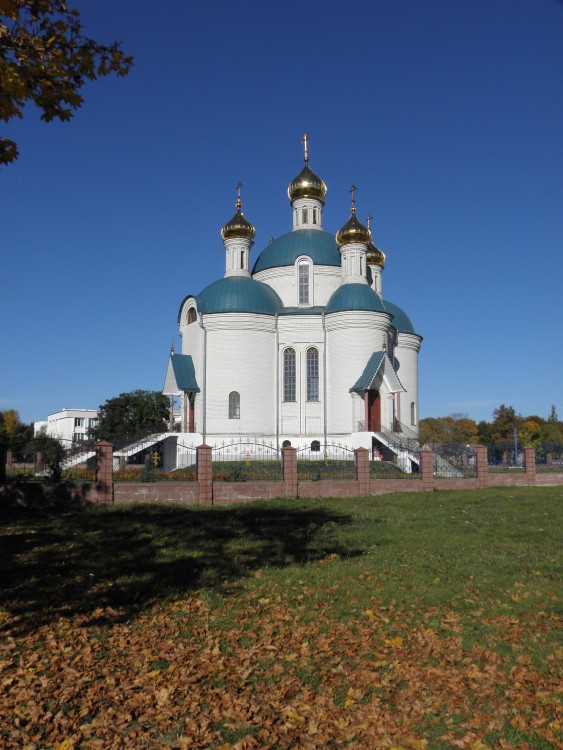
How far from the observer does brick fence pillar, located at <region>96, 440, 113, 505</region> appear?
14.1 m

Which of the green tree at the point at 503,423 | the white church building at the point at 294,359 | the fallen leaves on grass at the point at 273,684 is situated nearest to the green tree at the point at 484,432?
the green tree at the point at 503,423

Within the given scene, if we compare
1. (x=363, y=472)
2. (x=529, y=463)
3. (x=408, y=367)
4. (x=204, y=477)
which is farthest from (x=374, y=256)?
(x=204, y=477)

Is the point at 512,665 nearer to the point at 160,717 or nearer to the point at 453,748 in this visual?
the point at 453,748

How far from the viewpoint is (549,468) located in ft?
71.0

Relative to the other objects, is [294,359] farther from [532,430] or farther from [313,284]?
[532,430]

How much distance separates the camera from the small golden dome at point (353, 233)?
28828mm

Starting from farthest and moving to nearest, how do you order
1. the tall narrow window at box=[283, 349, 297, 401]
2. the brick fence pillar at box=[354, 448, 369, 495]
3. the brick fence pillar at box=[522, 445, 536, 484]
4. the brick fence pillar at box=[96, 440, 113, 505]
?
the tall narrow window at box=[283, 349, 297, 401], the brick fence pillar at box=[522, 445, 536, 484], the brick fence pillar at box=[354, 448, 369, 495], the brick fence pillar at box=[96, 440, 113, 505]

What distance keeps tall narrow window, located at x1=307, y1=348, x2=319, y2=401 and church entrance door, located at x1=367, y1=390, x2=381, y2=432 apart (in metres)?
2.40

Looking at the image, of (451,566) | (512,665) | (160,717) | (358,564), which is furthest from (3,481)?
(512,665)

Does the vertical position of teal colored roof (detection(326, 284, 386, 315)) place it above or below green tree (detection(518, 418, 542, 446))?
above

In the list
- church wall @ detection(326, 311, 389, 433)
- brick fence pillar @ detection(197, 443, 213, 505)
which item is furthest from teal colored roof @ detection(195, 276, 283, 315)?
brick fence pillar @ detection(197, 443, 213, 505)

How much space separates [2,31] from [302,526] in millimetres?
8740

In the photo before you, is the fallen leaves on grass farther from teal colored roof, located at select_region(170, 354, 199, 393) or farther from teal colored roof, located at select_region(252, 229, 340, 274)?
teal colored roof, located at select_region(252, 229, 340, 274)

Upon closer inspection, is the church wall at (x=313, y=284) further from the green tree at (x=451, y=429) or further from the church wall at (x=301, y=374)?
the green tree at (x=451, y=429)
